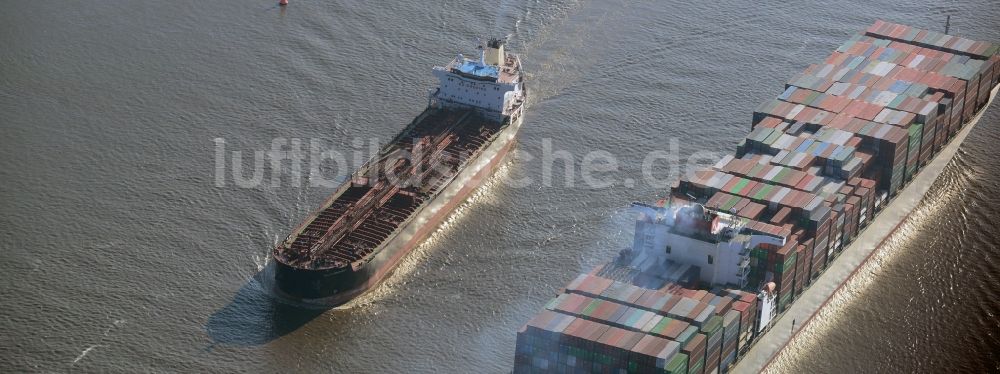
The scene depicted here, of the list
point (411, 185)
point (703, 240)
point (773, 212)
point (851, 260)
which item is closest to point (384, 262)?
point (411, 185)

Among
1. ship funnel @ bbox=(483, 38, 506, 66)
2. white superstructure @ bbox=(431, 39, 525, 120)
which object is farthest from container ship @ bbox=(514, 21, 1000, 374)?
ship funnel @ bbox=(483, 38, 506, 66)

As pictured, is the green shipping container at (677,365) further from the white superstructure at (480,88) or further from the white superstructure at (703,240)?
the white superstructure at (480,88)

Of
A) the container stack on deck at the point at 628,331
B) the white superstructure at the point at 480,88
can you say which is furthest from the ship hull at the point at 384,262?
the container stack on deck at the point at 628,331

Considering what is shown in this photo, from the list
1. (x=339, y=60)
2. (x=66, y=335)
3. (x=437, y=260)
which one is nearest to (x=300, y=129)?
(x=339, y=60)

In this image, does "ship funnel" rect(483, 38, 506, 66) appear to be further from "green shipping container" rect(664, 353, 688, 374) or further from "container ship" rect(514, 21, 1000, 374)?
"green shipping container" rect(664, 353, 688, 374)

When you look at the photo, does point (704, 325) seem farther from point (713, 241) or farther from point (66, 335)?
point (66, 335)

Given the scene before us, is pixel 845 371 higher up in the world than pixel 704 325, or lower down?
lower down
